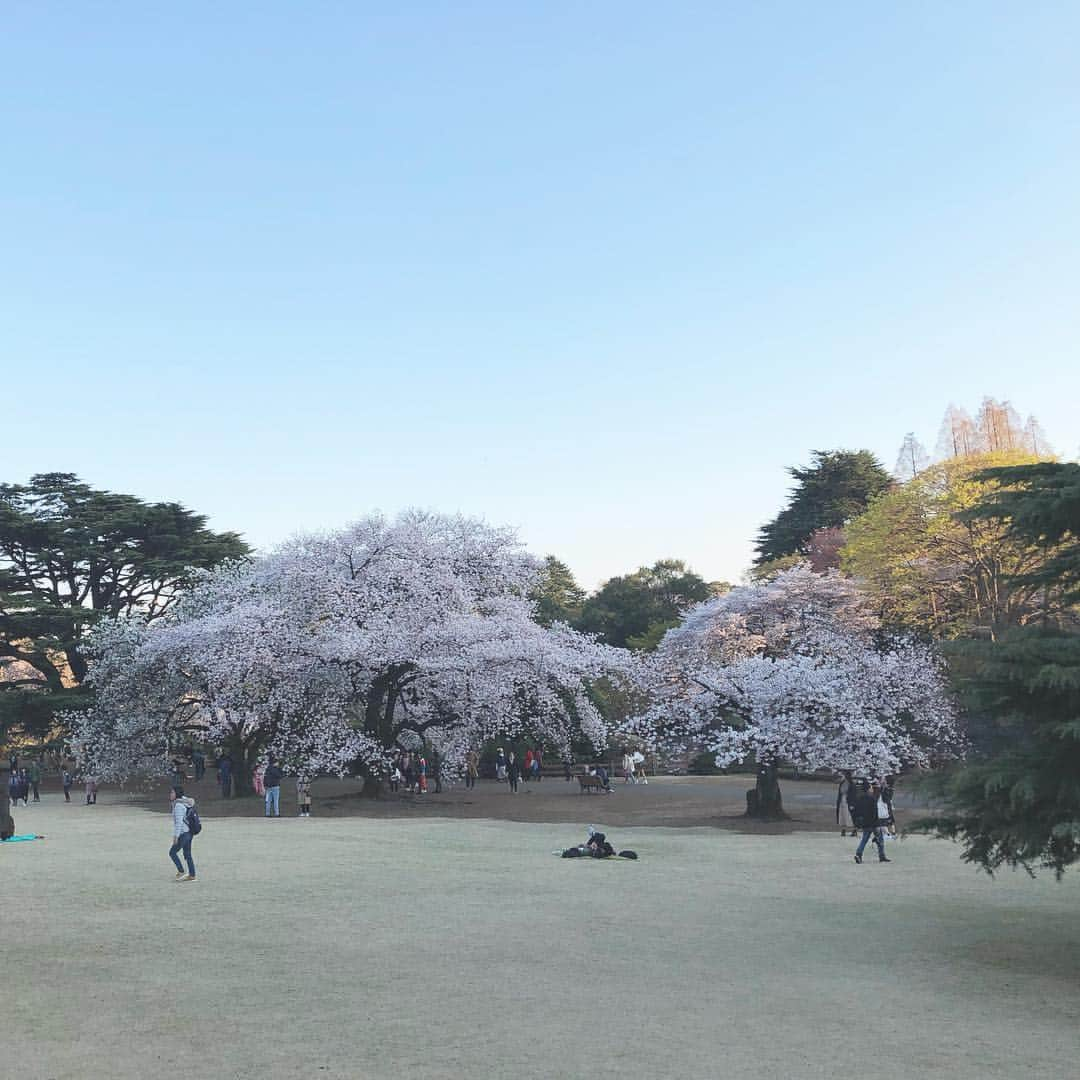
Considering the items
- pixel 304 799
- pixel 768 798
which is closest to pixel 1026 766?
pixel 768 798

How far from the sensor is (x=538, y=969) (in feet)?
42.8

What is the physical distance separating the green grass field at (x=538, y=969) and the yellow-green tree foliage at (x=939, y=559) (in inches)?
1070

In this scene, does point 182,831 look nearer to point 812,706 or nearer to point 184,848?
point 184,848

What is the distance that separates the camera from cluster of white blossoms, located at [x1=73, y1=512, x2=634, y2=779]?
4025 centimetres

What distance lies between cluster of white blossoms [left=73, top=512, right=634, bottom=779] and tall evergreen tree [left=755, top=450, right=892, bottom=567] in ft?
132

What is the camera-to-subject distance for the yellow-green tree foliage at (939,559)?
4800cm

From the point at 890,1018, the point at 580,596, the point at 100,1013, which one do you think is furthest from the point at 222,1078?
the point at 580,596

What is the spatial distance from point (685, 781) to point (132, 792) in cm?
2583

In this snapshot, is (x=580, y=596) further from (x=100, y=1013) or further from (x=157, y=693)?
(x=100, y=1013)

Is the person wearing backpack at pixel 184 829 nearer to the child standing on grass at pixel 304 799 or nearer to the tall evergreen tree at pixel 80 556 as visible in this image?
the child standing on grass at pixel 304 799

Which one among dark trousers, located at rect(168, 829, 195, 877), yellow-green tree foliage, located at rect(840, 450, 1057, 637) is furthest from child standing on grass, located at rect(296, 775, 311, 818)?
yellow-green tree foliage, located at rect(840, 450, 1057, 637)

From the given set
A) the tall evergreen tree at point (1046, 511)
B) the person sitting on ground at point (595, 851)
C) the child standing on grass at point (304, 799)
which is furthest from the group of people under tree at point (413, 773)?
the tall evergreen tree at point (1046, 511)

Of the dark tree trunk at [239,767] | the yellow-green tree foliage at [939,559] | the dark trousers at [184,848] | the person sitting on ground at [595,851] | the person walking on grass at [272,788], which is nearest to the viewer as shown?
the dark trousers at [184,848]

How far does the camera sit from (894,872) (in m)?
21.8
